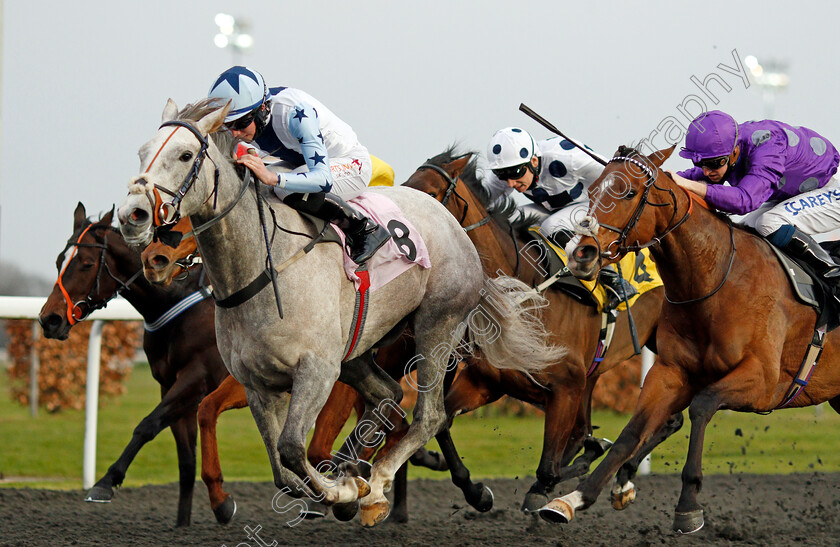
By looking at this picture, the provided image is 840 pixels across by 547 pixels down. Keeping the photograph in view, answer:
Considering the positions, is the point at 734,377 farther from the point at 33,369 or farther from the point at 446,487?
the point at 33,369

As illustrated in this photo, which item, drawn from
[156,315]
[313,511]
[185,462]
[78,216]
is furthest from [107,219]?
[313,511]

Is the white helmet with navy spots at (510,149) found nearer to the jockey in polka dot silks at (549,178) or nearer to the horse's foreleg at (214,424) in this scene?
the jockey in polka dot silks at (549,178)

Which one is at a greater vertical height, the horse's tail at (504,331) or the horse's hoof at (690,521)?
the horse's tail at (504,331)

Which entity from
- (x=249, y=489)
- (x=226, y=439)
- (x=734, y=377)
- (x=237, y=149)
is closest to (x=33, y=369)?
(x=226, y=439)

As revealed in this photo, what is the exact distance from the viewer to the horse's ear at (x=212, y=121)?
3199 mm

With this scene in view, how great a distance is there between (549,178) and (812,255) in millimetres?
1498

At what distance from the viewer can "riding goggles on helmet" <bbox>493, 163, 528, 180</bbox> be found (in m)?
5.10

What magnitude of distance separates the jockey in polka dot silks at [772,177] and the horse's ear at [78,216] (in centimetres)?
323

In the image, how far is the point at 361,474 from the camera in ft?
13.8

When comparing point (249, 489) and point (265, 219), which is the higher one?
point (265, 219)

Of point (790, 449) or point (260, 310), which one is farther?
point (790, 449)

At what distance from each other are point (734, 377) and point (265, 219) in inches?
79.6

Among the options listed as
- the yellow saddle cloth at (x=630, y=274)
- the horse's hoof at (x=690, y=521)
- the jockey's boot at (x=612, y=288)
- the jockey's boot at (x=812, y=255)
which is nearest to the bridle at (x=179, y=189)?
the horse's hoof at (x=690, y=521)

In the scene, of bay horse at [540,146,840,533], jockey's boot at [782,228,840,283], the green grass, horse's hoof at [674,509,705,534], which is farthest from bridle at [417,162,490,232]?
the green grass
